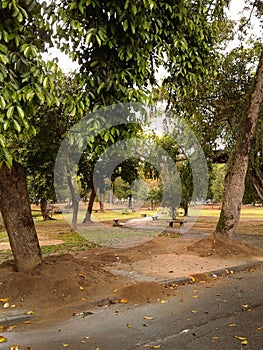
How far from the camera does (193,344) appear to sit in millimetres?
4328

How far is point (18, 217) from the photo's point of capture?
662cm

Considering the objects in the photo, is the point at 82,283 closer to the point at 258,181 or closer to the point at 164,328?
the point at 164,328

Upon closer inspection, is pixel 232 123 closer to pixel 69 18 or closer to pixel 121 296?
→ pixel 121 296

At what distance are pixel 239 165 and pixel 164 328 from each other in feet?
21.8

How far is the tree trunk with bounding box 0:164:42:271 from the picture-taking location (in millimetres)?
6531

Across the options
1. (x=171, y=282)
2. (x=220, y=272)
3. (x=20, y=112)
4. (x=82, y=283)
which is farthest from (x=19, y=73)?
(x=220, y=272)

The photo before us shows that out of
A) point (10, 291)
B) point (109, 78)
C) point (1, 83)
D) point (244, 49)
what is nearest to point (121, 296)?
point (10, 291)

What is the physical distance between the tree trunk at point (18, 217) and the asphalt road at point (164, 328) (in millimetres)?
1816

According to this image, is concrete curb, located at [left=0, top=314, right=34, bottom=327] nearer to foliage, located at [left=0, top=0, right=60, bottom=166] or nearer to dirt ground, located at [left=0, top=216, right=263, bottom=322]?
dirt ground, located at [left=0, top=216, right=263, bottom=322]

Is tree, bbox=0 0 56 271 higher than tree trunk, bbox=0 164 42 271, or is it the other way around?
tree, bbox=0 0 56 271

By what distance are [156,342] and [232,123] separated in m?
10.8

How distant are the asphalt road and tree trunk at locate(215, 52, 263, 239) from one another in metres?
4.47

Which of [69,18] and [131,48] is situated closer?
[69,18]

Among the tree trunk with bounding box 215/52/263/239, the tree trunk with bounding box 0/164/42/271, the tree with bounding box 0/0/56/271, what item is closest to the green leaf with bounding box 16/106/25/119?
the tree with bounding box 0/0/56/271
